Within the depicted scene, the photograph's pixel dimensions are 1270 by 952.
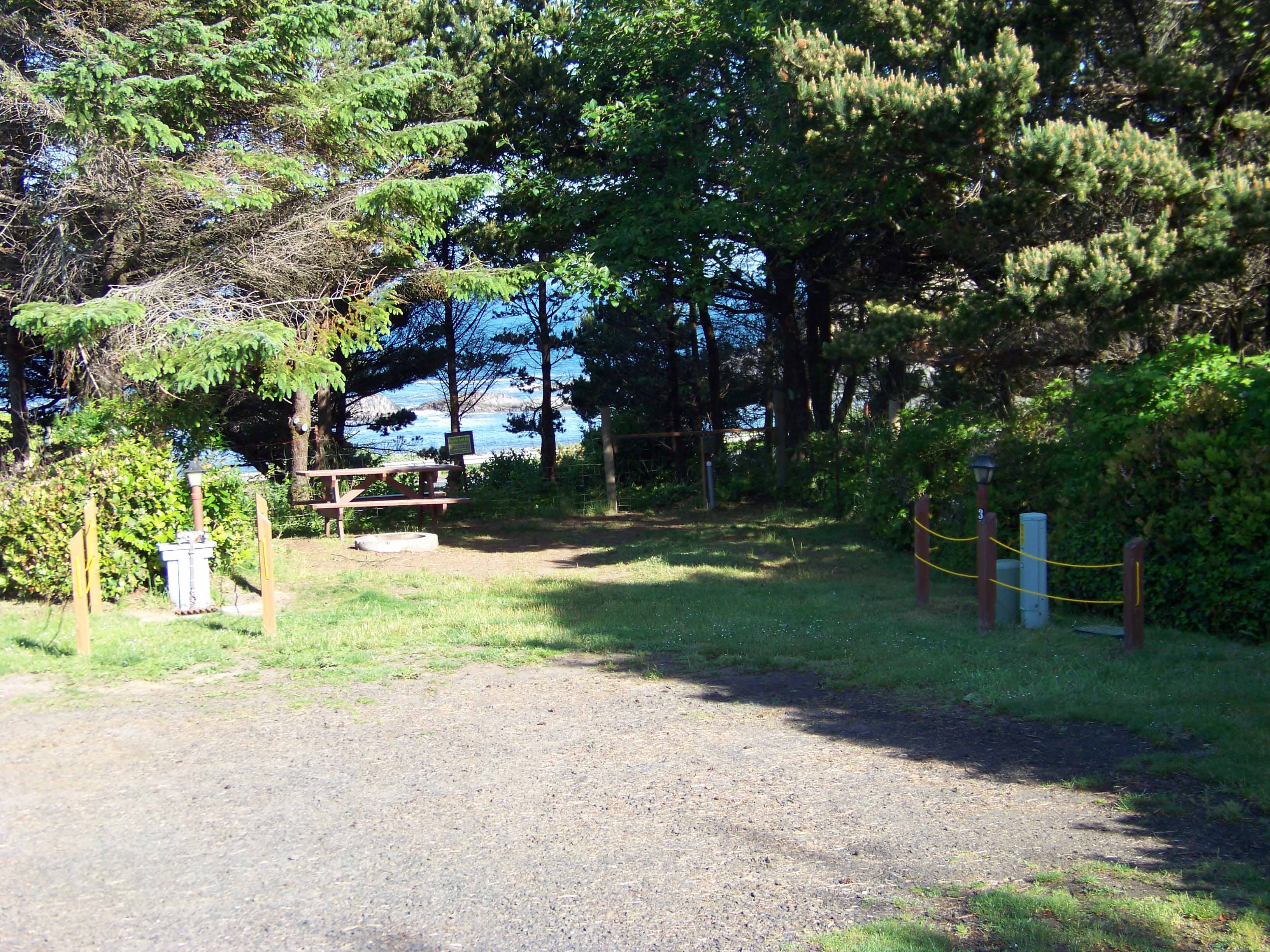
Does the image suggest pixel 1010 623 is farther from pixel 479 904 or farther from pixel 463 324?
pixel 463 324

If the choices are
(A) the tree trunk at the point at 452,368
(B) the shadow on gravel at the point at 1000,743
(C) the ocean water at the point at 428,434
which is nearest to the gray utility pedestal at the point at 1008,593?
(B) the shadow on gravel at the point at 1000,743

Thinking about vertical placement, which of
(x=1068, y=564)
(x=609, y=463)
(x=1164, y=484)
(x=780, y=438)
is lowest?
(x=1068, y=564)

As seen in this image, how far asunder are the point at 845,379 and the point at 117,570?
16.4m

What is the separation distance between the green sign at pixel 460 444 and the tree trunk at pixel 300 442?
7.79ft

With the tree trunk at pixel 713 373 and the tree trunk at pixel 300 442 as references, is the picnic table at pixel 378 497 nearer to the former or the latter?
the tree trunk at pixel 300 442

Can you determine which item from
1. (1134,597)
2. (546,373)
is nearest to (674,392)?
(546,373)

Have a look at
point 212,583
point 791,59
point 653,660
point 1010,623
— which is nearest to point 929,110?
point 791,59

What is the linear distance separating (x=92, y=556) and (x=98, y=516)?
1539 mm

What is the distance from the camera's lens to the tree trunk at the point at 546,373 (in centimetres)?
2250

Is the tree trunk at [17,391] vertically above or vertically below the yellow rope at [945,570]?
above

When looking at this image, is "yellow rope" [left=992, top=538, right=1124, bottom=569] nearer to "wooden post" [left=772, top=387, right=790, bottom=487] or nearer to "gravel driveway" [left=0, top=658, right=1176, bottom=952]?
"gravel driveway" [left=0, top=658, right=1176, bottom=952]

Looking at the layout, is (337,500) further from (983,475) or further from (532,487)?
(983,475)

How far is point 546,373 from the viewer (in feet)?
74.4

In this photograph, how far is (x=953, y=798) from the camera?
15.4 ft
